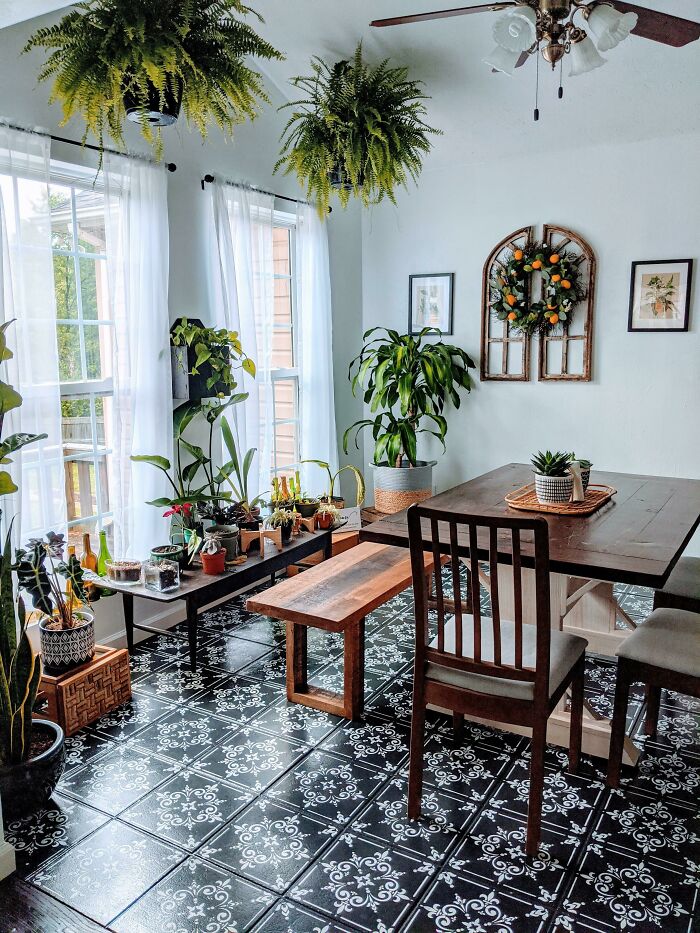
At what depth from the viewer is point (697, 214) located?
432cm

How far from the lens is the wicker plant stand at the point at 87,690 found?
9.09ft

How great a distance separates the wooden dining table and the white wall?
3.67 ft

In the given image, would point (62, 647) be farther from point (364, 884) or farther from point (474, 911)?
Result: point (474, 911)

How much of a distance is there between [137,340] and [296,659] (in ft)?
5.51

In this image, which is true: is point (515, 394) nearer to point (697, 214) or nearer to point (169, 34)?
point (697, 214)

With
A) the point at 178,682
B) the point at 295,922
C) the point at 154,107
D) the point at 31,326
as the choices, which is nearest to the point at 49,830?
the point at 295,922

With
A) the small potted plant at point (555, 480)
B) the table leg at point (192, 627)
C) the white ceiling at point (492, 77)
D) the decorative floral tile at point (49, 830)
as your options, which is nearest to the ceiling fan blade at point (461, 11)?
the white ceiling at point (492, 77)

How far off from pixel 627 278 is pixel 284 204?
2.16 meters

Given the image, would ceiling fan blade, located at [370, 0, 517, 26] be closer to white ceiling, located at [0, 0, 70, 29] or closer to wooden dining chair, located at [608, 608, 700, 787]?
white ceiling, located at [0, 0, 70, 29]

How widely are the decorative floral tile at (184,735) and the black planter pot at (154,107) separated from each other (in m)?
2.23

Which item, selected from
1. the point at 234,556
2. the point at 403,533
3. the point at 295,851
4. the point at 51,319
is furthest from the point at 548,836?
the point at 51,319

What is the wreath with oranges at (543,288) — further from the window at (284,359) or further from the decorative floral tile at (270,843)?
the decorative floral tile at (270,843)

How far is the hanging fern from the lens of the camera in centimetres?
237

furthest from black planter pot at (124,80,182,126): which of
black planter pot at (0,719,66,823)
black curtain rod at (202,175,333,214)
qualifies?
black planter pot at (0,719,66,823)
